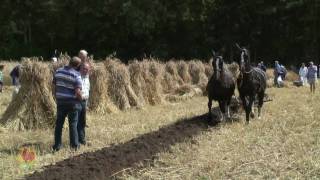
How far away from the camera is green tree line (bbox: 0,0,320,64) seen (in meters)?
59.3

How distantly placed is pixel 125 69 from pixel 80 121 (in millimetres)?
9140

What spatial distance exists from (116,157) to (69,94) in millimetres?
2196

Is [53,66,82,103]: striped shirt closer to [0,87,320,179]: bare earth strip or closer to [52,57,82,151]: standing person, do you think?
[52,57,82,151]: standing person

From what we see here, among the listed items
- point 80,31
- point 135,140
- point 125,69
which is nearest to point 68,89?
point 135,140

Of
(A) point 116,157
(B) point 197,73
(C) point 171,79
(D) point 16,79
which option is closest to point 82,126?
(A) point 116,157

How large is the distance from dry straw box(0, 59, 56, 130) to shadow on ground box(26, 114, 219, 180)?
3544 millimetres

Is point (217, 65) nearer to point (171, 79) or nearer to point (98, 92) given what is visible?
point (98, 92)

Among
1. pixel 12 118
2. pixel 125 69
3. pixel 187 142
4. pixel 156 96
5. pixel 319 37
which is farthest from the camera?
pixel 319 37

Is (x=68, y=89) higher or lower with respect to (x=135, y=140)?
higher

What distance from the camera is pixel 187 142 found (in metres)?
13.5

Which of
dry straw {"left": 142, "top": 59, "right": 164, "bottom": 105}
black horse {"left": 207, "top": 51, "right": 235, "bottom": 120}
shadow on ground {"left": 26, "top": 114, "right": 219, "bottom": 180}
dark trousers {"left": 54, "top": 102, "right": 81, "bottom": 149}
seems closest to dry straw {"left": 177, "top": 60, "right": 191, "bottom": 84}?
dry straw {"left": 142, "top": 59, "right": 164, "bottom": 105}

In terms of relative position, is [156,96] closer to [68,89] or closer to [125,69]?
[125,69]

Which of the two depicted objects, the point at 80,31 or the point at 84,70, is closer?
the point at 84,70

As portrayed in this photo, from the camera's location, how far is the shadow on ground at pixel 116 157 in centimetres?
1077
